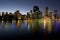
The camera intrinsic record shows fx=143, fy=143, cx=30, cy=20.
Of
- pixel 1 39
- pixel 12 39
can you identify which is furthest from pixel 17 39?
pixel 1 39

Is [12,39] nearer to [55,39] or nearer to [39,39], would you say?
[39,39]

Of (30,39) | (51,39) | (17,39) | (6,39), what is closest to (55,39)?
(51,39)

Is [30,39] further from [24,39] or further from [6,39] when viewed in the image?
[6,39]

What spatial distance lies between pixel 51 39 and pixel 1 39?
8552 mm

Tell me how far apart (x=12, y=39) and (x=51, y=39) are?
6703mm

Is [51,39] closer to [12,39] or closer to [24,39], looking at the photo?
[24,39]

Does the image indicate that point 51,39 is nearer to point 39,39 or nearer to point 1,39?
point 39,39

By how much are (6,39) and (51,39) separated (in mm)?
7719

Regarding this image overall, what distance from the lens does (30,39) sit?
24.9m

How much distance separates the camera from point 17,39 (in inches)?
956

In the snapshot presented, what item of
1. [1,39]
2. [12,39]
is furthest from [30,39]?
[1,39]

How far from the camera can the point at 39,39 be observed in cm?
2489

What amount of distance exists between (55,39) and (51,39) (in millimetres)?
725

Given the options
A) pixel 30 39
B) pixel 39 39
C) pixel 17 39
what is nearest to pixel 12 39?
pixel 17 39
